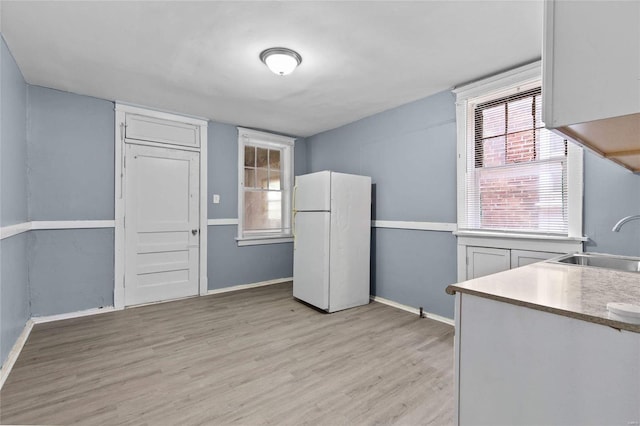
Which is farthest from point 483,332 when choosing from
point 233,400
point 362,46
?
point 362,46

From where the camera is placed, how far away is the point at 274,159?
527 cm

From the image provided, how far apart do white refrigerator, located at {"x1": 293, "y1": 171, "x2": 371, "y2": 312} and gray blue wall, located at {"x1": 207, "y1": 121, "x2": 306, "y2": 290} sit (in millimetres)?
1028

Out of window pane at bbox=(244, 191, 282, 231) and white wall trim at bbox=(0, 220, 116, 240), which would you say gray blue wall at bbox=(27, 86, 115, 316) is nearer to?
white wall trim at bbox=(0, 220, 116, 240)

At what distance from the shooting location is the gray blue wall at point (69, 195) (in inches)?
128

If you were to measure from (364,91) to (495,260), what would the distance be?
217 cm

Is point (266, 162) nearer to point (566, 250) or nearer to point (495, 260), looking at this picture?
point (495, 260)

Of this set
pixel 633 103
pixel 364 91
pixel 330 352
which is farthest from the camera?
pixel 364 91

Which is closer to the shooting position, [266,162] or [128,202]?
[128,202]

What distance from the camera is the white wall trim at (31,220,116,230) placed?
3250 mm

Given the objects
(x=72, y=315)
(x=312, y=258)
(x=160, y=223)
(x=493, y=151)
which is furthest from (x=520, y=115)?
(x=72, y=315)

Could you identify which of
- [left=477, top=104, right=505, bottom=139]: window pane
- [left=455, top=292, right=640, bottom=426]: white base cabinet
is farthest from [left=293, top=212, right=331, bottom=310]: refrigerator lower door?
[left=455, top=292, right=640, bottom=426]: white base cabinet

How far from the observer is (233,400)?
197 centimetres

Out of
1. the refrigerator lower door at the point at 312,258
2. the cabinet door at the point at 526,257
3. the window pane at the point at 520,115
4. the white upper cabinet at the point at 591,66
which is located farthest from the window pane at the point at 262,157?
the white upper cabinet at the point at 591,66

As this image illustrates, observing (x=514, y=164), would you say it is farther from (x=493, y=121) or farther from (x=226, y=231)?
(x=226, y=231)
